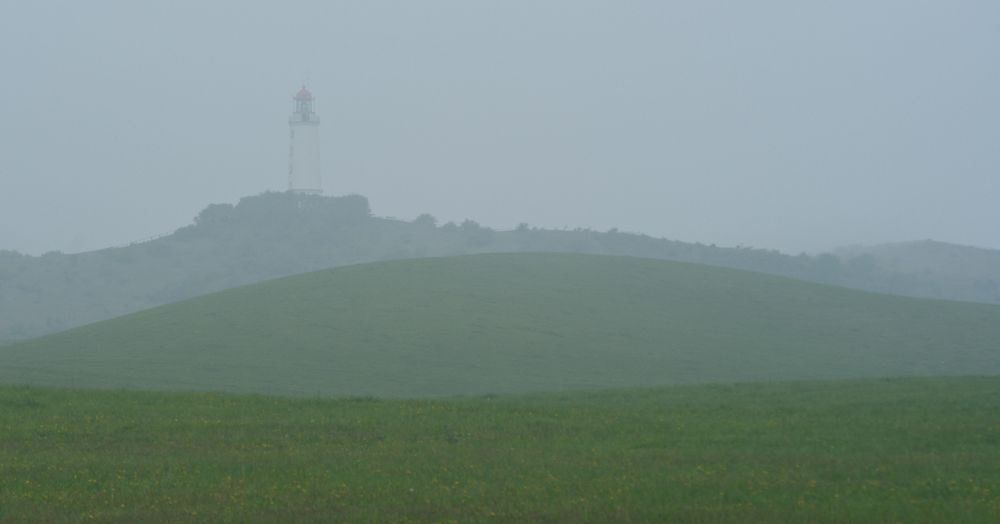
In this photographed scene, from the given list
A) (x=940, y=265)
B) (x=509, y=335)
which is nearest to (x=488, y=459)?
(x=509, y=335)

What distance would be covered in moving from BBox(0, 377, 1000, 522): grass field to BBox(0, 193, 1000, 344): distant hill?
8400 centimetres

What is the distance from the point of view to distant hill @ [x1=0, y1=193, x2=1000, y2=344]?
364ft

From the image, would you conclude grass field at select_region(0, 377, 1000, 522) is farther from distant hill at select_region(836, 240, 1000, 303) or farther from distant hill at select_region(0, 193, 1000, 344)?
distant hill at select_region(836, 240, 1000, 303)

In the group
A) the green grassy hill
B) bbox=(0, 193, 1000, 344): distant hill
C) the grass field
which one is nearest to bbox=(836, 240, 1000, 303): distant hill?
bbox=(0, 193, 1000, 344): distant hill

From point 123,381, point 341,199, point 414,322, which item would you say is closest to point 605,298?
point 414,322

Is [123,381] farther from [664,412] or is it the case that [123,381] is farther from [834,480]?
[834,480]

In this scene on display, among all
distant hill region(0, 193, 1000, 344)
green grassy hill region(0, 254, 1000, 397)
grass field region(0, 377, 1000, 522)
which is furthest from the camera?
distant hill region(0, 193, 1000, 344)

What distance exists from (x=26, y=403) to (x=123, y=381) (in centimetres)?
1766

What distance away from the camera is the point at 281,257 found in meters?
126

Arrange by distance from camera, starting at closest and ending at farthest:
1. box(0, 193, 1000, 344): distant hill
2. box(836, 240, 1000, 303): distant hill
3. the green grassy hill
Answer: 1. the green grassy hill
2. box(0, 193, 1000, 344): distant hill
3. box(836, 240, 1000, 303): distant hill

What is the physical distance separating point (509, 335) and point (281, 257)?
256ft

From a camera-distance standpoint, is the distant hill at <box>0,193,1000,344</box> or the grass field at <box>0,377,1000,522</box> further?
the distant hill at <box>0,193,1000,344</box>

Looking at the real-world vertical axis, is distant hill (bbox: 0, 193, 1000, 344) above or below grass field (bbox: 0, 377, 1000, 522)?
above

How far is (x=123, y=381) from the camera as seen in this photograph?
122 feet
